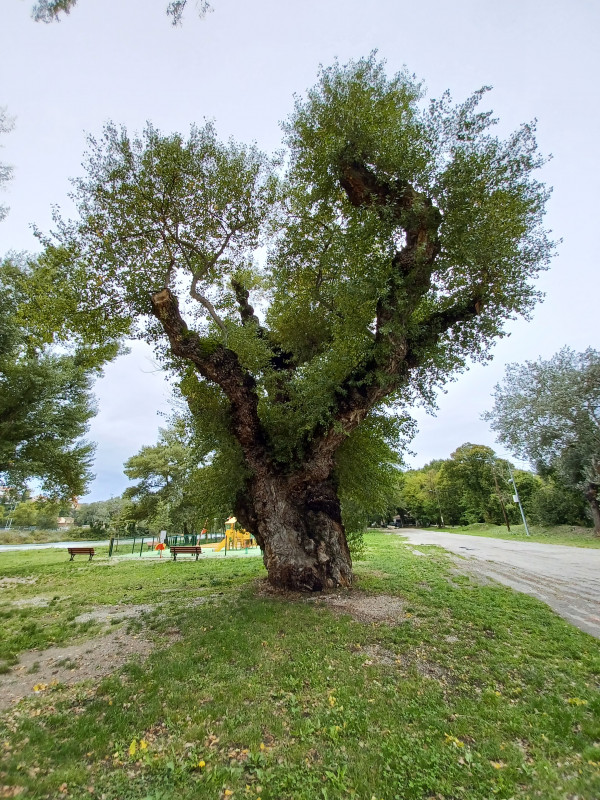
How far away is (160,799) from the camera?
252cm

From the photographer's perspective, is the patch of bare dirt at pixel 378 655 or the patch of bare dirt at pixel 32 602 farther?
the patch of bare dirt at pixel 32 602

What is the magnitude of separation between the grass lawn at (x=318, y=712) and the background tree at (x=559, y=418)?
72.5ft

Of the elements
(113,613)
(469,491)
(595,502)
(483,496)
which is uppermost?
(469,491)

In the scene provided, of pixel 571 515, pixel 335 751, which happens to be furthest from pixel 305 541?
pixel 571 515

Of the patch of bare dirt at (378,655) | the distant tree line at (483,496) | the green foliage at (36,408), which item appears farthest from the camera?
the distant tree line at (483,496)

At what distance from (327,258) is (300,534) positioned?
23.3 feet

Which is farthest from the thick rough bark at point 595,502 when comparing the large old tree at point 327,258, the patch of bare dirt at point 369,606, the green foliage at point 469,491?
the patch of bare dirt at point 369,606

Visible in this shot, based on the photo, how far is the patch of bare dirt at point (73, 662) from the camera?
421 centimetres

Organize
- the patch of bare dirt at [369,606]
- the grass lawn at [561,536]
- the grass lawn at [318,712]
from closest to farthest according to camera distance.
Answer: the grass lawn at [318,712]
the patch of bare dirt at [369,606]
the grass lawn at [561,536]

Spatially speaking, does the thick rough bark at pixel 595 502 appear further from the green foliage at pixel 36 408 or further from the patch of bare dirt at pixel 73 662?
the green foliage at pixel 36 408

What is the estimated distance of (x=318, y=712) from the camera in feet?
11.7

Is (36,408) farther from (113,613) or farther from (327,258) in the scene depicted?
(327,258)

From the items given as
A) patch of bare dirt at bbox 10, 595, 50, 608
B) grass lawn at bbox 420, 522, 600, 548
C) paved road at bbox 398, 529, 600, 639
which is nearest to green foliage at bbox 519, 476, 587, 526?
grass lawn at bbox 420, 522, 600, 548

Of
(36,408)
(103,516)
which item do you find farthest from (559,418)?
(103,516)
